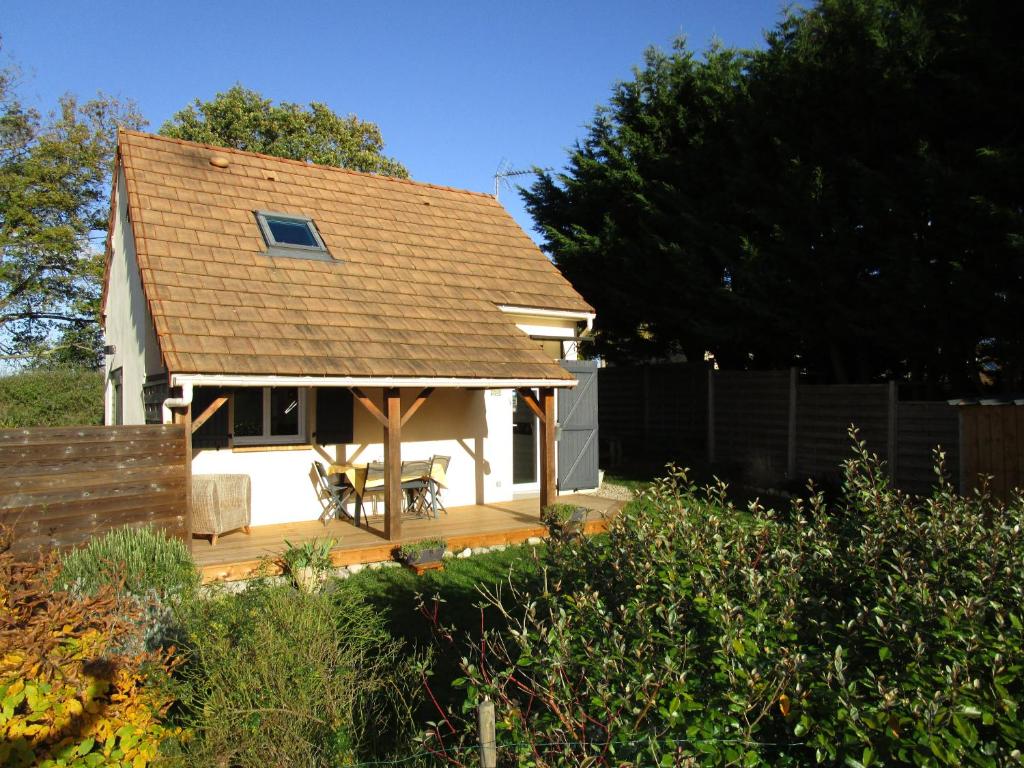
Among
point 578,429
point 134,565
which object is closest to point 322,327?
point 134,565

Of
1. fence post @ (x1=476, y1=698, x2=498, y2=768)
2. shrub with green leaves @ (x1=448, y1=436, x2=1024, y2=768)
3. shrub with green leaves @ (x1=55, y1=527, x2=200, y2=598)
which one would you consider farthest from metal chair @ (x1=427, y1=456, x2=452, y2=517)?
fence post @ (x1=476, y1=698, x2=498, y2=768)

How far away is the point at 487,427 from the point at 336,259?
3.64 metres

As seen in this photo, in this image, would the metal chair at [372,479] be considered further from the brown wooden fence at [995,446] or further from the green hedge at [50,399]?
the green hedge at [50,399]

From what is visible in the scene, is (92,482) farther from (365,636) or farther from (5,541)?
(365,636)

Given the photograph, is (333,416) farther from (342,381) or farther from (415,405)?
(342,381)

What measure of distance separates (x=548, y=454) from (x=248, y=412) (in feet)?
14.1

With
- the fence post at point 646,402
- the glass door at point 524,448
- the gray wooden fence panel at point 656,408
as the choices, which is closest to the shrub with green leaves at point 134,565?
the glass door at point 524,448

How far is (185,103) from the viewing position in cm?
2872

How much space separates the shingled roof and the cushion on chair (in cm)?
177

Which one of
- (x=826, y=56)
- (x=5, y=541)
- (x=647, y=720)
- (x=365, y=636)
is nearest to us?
(x=647, y=720)

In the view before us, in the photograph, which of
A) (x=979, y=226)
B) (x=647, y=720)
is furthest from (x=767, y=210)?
(x=647, y=720)

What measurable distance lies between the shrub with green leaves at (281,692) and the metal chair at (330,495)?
18.2 ft

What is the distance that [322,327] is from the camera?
977 centimetres

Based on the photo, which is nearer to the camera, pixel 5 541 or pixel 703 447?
pixel 5 541
